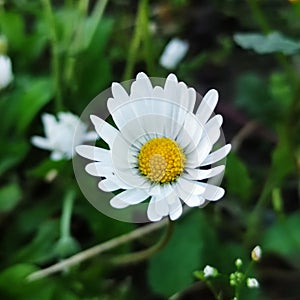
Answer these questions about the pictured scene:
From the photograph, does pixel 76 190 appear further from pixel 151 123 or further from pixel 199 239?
pixel 151 123

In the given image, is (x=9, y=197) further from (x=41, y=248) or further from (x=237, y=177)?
(x=237, y=177)

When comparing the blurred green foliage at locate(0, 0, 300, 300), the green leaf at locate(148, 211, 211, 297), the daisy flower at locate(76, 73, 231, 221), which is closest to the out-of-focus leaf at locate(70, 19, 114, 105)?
the blurred green foliage at locate(0, 0, 300, 300)

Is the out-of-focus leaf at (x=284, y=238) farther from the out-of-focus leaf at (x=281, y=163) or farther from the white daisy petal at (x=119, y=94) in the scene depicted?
the white daisy petal at (x=119, y=94)

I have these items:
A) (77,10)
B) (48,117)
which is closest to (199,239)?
(48,117)

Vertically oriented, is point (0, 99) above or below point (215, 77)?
above

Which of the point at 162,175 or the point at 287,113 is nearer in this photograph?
the point at 162,175

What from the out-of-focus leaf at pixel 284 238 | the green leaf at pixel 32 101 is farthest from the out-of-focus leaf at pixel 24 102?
the out-of-focus leaf at pixel 284 238

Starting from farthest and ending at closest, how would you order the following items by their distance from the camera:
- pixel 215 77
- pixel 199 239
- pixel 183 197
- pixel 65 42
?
pixel 215 77 → pixel 65 42 → pixel 199 239 → pixel 183 197
